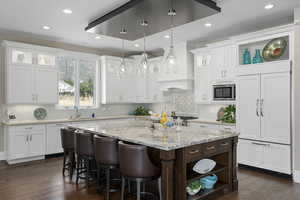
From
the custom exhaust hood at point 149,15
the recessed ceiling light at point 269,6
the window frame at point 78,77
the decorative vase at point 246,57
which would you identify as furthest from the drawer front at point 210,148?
the window frame at point 78,77

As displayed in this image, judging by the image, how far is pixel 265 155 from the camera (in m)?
4.18

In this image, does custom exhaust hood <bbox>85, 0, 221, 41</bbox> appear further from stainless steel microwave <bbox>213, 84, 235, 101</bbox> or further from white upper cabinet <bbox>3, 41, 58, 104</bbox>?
stainless steel microwave <bbox>213, 84, 235, 101</bbox>

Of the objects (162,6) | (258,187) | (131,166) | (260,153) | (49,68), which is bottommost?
(258,187)

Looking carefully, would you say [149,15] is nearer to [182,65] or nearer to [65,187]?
[182,65]

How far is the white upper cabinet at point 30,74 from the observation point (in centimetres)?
500

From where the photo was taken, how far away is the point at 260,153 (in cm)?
425

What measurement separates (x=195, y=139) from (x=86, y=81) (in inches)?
188

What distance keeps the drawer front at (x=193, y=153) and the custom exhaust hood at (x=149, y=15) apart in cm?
201

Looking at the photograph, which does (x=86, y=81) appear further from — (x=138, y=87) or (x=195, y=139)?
(x=195, y=139)

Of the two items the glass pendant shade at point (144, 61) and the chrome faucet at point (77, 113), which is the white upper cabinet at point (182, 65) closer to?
the glass pendant shade at point (144, 61)

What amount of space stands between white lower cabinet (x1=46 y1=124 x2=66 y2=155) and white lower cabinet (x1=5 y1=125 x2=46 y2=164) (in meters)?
0.11

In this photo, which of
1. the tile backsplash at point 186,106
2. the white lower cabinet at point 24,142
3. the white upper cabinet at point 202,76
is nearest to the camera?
the white lower cabinet at point 24,142

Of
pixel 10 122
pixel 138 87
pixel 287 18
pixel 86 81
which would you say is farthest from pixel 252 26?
pixel 10 122

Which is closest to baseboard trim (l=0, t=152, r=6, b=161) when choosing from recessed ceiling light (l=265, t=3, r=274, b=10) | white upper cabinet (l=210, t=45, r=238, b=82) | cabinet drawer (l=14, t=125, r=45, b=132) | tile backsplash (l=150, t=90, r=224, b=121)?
cabinet drawer (l=14, t=125, r=45, b=132)
